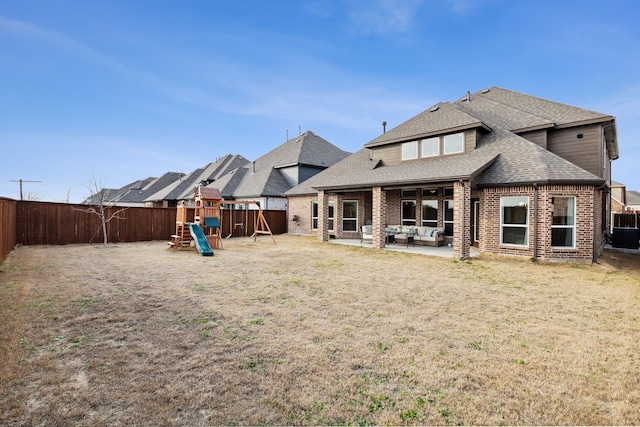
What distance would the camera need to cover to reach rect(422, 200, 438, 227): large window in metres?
15.5

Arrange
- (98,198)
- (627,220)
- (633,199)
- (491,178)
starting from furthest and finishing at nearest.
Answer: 1. (633,199)
2. (627,220)
3. (98,198)
4. (491,178)

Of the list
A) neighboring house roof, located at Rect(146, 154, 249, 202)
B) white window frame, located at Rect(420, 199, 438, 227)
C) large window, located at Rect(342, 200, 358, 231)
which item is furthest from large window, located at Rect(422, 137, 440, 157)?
neighboring house roof, located at Rect(146, 154, 249, 202)

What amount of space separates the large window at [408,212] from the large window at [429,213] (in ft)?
1.88

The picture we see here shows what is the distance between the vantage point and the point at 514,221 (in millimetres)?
11523

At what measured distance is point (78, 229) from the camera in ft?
51.7

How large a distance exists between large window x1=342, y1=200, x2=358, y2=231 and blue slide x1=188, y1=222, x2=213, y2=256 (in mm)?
8986

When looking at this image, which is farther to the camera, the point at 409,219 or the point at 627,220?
the point at 627,220

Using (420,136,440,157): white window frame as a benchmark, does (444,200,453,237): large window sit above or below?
below

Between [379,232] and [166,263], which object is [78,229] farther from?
[379,232]

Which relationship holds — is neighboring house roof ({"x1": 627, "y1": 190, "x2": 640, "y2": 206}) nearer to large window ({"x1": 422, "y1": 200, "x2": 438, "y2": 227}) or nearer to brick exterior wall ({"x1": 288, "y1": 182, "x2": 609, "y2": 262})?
brick exterior wall ({"x1": 288, "y1": 182, "x2": 609, "y2": 262})

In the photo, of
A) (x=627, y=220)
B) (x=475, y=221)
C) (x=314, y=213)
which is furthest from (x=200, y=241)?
(x=627, y=220)

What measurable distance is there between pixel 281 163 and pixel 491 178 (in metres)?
19.4

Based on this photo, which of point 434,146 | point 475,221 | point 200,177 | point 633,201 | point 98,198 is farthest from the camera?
point 633,201

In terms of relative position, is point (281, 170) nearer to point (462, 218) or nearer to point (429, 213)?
point (429, 213)
